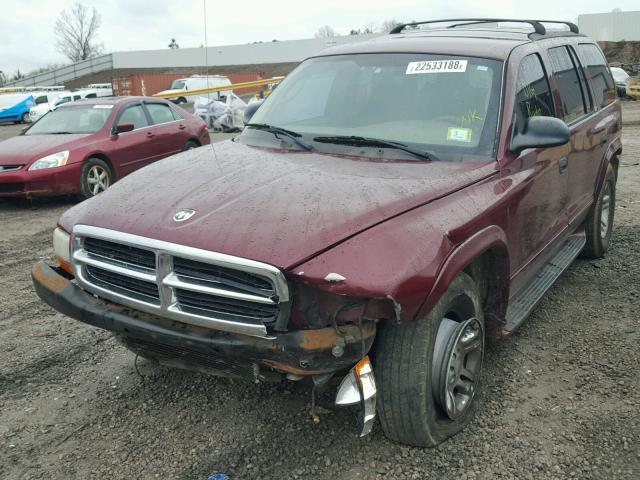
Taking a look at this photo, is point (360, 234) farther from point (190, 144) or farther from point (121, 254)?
point (190, 144)

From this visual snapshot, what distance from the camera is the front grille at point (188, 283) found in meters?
2.43

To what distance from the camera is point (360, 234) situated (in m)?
2.51

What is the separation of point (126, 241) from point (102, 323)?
0.43m

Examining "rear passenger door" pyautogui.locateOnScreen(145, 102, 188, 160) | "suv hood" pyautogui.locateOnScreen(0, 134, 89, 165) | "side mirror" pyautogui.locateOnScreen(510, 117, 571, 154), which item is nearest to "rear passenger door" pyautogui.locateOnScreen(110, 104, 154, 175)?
"rear passenger door" pyautogui.locateOnScreen(145, 102, 188, 160)

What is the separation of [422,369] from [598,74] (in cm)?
397

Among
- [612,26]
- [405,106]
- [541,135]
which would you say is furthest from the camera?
[612,26]

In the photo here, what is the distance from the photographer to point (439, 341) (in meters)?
2.81

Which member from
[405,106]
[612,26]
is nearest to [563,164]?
[405,106]

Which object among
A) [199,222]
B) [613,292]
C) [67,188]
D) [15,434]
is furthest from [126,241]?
[67,188]

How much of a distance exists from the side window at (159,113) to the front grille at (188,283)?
25.9 ft

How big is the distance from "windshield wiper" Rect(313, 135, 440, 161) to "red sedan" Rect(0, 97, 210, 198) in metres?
6.19

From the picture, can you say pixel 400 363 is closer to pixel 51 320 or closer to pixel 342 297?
pixel 342 297

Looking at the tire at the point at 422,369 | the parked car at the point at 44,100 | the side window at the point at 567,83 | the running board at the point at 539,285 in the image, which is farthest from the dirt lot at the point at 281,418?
the parked car at the point at 44,100

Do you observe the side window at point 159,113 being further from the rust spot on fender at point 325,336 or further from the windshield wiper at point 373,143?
the rust spot on fender at point 325,336
